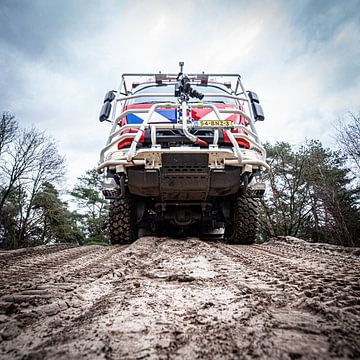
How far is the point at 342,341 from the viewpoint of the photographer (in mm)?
479

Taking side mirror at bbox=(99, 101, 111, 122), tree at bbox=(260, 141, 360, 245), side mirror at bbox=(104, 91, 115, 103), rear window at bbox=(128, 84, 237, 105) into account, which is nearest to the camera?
side mirror at bbox=(99, 101, 111, 122)

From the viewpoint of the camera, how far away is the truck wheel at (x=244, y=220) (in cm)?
349

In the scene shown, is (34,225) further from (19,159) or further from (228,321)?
(228,321)

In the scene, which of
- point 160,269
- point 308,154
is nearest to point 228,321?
point 160,269

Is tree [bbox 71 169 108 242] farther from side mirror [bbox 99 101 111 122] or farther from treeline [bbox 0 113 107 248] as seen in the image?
side mirror [bbox 99 101 111 122]

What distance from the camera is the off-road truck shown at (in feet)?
9.01

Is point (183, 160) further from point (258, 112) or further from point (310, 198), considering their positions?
point (310, 198)

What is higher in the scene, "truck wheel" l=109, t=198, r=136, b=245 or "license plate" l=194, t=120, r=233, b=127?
"license plate" l=194, t=120, r=233, b=127

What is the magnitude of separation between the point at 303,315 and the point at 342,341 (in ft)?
0.54

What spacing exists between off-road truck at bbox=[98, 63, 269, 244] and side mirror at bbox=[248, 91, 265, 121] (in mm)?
14

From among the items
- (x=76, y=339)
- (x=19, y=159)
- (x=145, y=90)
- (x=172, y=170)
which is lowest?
(x=76, y=339)

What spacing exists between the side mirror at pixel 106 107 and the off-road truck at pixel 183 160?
1cm

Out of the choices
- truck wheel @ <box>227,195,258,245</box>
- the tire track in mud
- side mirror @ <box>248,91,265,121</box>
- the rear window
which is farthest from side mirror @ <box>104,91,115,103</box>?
the tire track in mud

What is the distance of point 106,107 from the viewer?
336 cm
